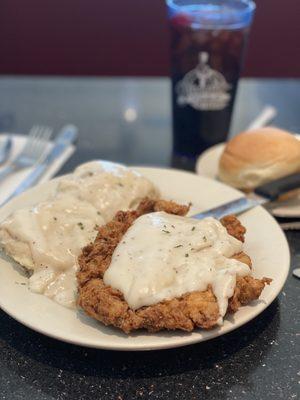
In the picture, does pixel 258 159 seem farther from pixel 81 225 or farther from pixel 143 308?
pixel 143 308

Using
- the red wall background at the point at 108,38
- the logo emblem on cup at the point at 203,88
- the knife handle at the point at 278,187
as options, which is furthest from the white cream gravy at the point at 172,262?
the red wall background at the point at 108,38

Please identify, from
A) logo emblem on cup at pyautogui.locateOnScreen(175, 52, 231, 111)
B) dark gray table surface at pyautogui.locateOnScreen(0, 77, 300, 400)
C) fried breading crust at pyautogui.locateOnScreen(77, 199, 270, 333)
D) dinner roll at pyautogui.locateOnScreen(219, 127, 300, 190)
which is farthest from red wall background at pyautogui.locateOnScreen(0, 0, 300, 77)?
fried breading crust at pyautogui.locateOnScreen(77, 199, 270, 333)

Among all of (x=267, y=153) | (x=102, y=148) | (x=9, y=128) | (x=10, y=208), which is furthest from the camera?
(x=9, y=128)

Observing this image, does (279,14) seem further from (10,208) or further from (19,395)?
(19,395)

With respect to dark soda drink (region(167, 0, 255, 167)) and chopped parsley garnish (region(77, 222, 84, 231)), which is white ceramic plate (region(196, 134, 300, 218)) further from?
chopped parsley garnish (region(77, 222, 84, 231))

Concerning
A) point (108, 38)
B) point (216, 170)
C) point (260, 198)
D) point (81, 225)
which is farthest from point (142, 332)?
point (108, 38)

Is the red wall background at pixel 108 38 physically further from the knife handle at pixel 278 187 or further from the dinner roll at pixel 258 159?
the knife handle at pixel 278 187

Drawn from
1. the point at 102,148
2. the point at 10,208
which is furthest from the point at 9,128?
the point at 10,208
